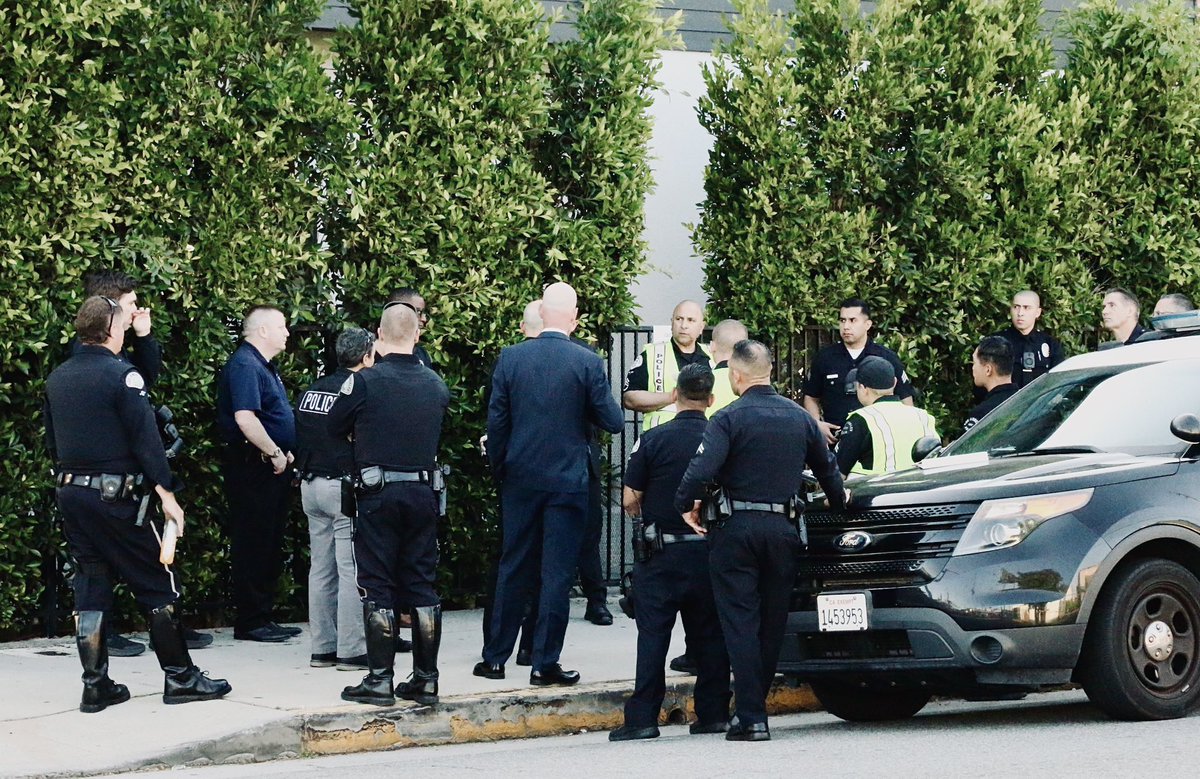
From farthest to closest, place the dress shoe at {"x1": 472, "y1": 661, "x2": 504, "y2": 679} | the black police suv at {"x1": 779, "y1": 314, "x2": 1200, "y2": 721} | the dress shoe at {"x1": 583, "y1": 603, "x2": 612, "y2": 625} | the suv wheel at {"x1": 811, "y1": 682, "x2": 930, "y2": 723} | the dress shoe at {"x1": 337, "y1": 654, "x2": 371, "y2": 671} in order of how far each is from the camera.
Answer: the dress shoe at {"x1": 583, "y1": 603, "x2": 612, "y2": 625}
the dress shoe at {"x1": 337, "y1": 654, "x2": 371, "y2": 671}
the dress shoe at {"x1": 472, "y1": 661, "x2": 504, "y2": 679}
the suv wheel at {"x1": 811, "y1": 682, "x2": 930, "y2": 723}
the black police suv at {"x1": 779, "y1": 314, "x2": 1200, "y2": 721}

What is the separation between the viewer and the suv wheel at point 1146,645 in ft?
26.5

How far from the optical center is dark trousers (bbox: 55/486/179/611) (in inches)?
339

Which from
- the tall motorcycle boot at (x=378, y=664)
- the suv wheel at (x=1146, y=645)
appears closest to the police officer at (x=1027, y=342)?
the suv wheel at (x=1146, y=645)

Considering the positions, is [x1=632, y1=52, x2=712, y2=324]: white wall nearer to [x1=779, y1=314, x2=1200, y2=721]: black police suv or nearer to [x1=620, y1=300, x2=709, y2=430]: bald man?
[x1=620, y1=300, x2=709, y2=430]: bald man

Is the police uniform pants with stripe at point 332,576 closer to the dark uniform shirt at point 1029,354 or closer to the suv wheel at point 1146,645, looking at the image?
the suv wheel at point 1146,645

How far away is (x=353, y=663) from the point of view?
9977 millimetres

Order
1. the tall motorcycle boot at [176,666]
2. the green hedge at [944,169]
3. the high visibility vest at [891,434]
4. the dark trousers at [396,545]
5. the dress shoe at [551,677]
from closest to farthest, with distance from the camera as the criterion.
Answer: the tall motorcycle boot at [176,666]
the dark trousers at [396,545]
the dress shoe at [551,677]
the high visibility vest at [891,434]
the green hedge at [944,169]

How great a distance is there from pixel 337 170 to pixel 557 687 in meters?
3.91

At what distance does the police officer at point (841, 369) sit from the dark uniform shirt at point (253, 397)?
3.84 metres

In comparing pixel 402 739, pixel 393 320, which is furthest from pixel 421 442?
pixel 402 739

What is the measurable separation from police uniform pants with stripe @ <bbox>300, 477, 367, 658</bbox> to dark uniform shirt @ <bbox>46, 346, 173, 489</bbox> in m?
1.48

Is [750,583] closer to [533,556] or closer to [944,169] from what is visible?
[533,556]

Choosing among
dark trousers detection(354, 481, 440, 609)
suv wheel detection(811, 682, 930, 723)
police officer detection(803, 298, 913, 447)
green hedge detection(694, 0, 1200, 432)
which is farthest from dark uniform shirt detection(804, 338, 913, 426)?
dark trousers detection(354, 481, 440, 609)

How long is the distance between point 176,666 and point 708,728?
8.62 feet
